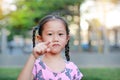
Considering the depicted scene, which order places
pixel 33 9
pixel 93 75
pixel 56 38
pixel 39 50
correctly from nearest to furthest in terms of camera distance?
1. pixel 39 50
2. pixel 56 38
3. pixel 93 75
4. pixel 33 9

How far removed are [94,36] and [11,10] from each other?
9.56 meters

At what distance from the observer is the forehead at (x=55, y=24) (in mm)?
2562

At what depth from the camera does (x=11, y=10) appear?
26969 millimetres

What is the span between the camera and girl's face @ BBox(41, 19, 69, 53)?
253 centimetres

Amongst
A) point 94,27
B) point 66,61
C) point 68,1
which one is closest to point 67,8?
point 68,1

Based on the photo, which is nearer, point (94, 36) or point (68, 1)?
point (68, 1)

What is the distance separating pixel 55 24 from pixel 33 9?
1040 inches

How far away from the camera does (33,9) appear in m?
28.8

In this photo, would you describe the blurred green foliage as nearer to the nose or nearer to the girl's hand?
the nose

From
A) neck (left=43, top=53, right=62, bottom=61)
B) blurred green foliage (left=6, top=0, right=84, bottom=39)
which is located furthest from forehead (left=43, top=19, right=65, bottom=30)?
blurred green foliage (left=6, top=0, right=84, bottom=39)

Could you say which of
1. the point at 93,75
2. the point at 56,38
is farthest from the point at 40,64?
the point at 93,75

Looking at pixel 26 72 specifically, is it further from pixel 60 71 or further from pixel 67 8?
pixel 67 8

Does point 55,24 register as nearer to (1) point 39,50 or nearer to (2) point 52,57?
(2) point 52,57

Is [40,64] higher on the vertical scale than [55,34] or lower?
lower
